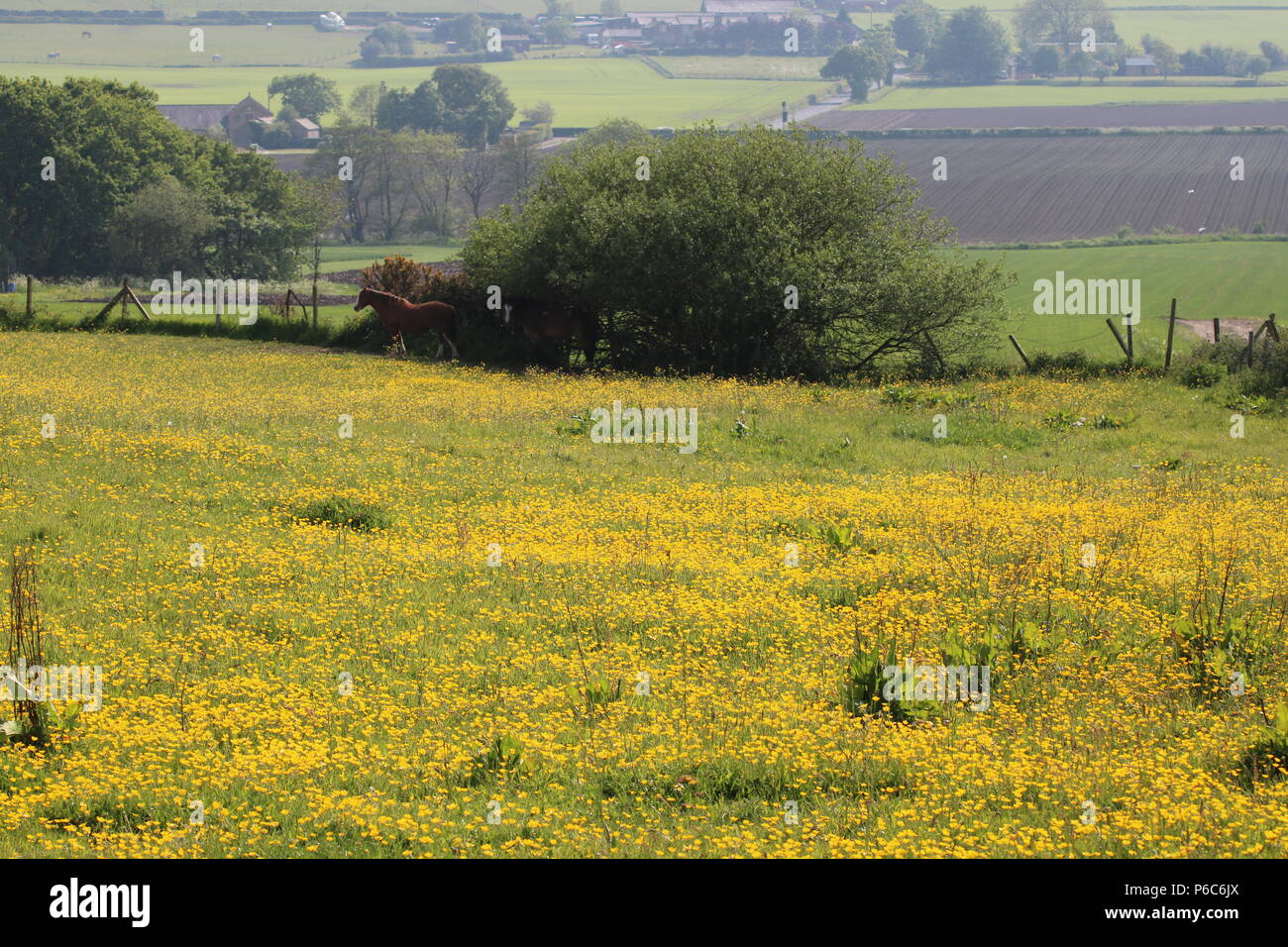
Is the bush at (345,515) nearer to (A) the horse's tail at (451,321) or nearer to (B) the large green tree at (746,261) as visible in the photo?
(B) the large green tree at (746,261)

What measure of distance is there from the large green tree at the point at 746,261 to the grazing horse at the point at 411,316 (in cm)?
218

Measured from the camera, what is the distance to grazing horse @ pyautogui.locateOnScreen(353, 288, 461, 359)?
39.0m

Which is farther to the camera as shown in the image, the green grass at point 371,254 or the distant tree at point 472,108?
the distant tree at point 472,108

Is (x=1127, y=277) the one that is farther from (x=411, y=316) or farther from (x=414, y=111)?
(x=414, y=111)

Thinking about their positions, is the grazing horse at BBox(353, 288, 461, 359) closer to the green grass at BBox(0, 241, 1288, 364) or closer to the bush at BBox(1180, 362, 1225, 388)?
the green grass at BBox(0, 241, 1288, 364)

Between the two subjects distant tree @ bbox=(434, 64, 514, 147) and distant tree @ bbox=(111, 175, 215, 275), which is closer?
distant tree @ bbox=(111, 175, 215, 275)

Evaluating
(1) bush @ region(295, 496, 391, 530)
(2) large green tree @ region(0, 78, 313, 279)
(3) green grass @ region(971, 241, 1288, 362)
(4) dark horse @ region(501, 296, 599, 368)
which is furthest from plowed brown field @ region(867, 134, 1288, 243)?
(1) bush @ region(295, 496, 391, 530)

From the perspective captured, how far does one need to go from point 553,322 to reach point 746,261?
6252mm

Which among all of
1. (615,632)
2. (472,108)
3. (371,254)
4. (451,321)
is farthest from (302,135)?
(615,632)

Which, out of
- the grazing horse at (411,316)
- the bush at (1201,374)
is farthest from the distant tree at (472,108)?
the bush at (1201,374)

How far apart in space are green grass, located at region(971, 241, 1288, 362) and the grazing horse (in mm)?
19044

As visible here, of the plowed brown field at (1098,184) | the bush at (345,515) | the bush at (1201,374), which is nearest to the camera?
the bush at (345,515)

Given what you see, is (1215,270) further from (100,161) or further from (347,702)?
(347,702)

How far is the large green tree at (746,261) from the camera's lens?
121 ft
